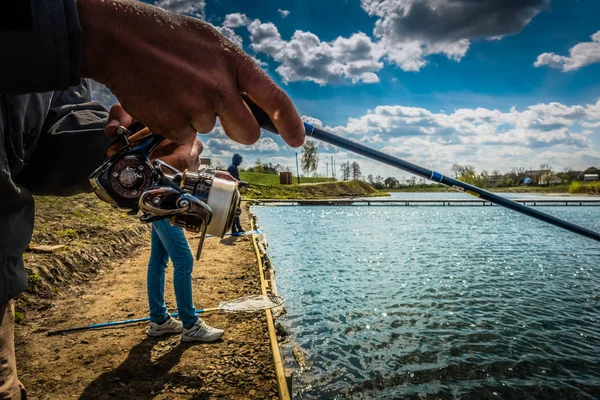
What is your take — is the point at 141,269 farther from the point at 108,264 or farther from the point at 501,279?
the point at 501,279

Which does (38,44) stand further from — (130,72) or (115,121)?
(115,121)

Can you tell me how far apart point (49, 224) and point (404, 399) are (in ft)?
31.2

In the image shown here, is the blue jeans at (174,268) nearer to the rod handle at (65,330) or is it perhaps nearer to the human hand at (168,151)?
the rod handle at (65,330)

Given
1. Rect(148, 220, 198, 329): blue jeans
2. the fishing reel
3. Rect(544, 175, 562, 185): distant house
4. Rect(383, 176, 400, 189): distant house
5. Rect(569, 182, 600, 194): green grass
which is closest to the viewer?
the fishing reel

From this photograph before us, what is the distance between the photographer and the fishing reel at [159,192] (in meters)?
1.56

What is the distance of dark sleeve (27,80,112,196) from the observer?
1.97 metres

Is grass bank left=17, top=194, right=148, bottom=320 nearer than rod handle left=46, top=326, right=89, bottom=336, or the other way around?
rod handle left=46, top=326, right=89, bottom=336

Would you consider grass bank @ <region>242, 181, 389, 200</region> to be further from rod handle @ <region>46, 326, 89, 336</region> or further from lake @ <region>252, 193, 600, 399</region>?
rod handle @ <region>46, 326, 89, 336</region>

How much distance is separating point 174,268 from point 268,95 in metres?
4.27

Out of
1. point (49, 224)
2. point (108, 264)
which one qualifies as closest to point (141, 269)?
point (108, 264)

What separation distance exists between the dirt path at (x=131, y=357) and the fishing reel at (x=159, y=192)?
9.99ft

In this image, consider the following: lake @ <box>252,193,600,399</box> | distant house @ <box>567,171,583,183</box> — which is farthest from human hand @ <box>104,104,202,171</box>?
distant house @ <box>567,171,583,183</box>

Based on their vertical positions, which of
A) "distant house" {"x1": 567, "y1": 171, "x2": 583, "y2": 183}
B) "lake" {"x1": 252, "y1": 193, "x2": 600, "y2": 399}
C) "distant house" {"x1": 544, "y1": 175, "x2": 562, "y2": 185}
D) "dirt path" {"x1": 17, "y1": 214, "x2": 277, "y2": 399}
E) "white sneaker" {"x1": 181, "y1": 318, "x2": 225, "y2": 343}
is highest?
"distant house" {"x1": 567, "y1": 171, "x2": 583, "y2": 183}

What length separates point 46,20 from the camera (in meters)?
0.73
